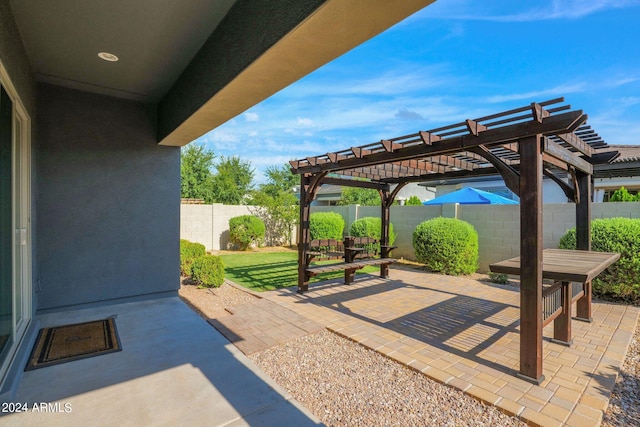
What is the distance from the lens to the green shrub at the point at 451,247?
23.7 ft

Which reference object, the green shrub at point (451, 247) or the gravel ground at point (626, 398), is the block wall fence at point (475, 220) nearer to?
the green shrub at point (451, 247)

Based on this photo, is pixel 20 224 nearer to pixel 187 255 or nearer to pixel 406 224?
pixel 187 255

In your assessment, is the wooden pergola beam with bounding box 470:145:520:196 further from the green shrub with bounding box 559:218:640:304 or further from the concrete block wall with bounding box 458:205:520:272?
the concrete block wall with bounding box 458:205:520:272

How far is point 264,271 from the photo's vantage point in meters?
7.75

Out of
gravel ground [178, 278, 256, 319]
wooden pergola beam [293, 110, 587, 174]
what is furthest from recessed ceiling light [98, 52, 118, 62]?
gravel ground [178, 278, 256, 319]

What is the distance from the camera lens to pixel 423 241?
25.2ft

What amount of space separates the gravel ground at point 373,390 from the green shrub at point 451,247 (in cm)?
368

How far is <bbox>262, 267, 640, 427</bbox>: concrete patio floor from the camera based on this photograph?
247 cm

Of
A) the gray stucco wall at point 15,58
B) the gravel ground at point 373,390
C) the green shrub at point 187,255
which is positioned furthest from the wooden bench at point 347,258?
the gray stucco wall at point 15,58

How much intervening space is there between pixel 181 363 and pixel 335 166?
355 centimetres

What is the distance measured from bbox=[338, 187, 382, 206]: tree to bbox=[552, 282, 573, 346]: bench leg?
17.6 meters

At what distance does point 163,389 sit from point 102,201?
126 inches

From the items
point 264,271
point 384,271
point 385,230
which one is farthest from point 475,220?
point 264,271

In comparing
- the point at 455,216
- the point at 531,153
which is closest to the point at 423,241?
the point at 455,216
